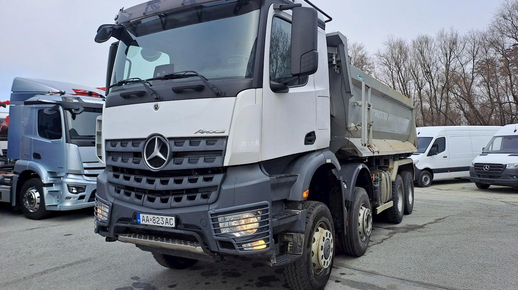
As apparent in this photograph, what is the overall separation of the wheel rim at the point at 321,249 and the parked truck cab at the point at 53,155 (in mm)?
6005

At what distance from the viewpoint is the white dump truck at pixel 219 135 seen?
3.39 m

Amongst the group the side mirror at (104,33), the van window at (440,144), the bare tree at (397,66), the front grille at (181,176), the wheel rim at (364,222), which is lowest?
the wheel rim at (364,222)

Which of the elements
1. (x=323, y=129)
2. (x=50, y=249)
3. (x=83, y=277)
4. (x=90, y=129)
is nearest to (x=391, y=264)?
(x=323, y=129)

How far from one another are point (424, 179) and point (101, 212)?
14.2 meters

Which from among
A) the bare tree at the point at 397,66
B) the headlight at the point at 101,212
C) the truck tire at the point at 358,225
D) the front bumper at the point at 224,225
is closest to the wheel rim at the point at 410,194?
the truck tire at the point at 358,225

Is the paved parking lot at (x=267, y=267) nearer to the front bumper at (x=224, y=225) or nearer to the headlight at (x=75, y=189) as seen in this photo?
the headlight at (x=75, y=189)

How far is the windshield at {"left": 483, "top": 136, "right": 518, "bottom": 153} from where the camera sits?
14.3m

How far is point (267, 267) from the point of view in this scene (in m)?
5.10

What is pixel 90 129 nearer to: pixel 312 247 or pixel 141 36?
pixel 141 36

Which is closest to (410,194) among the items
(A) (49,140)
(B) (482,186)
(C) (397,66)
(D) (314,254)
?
(D) (314,254)

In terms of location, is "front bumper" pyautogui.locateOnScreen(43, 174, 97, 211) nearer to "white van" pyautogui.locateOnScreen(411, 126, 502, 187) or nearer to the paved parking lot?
the paved parking lot

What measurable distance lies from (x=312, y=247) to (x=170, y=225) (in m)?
1.51

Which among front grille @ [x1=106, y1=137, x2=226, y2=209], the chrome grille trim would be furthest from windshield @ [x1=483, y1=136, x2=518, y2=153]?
the chrome grille trim

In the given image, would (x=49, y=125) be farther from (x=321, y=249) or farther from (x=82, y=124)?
(x=321, y=249)
